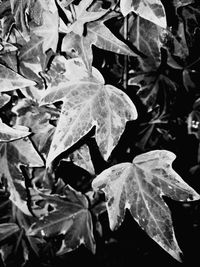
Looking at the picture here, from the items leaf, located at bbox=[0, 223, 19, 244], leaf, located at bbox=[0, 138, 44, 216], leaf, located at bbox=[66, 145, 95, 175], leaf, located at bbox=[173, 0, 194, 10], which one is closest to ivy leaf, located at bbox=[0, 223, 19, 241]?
leaf, located at bbox=[0, 223, 19, 244]

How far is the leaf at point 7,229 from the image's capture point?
87 centimetres

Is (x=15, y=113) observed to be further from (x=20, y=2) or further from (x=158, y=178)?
(x=158, y=178)

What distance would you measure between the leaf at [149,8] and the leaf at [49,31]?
0.13 metres

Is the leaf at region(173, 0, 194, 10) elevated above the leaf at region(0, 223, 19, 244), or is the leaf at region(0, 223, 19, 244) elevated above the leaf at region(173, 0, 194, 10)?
the leaf at region(173, 0, 194, 10)

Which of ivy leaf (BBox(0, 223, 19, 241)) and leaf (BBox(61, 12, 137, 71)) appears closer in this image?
leaf (BBox(61, 12, 137, 71))

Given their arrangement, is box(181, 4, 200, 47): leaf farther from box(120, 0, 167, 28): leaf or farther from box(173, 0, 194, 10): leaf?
box(120, 0, 167, 28): leaf

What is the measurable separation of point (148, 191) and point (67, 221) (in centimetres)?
26

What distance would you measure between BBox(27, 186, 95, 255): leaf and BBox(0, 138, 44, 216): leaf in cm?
11

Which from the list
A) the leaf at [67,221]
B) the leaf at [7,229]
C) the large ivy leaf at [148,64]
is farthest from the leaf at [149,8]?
the leaf at [7,229]

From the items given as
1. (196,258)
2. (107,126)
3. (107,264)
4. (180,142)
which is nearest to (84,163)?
(107,126)

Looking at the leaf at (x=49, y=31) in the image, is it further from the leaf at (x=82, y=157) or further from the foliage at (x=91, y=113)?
the leaf at (x=82, y=157)

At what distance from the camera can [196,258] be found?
115 centimetres

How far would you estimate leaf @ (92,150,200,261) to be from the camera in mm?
616

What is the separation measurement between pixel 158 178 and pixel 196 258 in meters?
0.63
